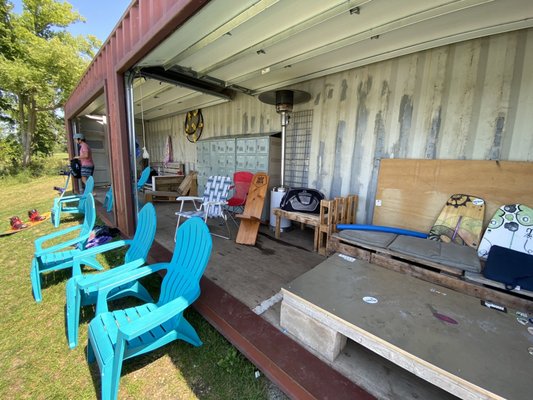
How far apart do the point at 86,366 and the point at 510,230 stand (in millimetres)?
3726

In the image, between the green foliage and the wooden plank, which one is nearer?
the wooden plank

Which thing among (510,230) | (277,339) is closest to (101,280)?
(277,339)

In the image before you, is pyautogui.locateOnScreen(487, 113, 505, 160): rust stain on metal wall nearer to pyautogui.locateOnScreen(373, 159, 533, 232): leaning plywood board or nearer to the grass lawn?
pyautogui.locateOnScreen(373, 159, 533, 232): leaning plywood board

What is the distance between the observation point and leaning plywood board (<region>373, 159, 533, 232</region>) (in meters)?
2.26

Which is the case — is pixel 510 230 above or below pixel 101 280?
above

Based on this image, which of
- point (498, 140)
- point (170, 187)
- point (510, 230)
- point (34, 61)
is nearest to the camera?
point (510, 230)

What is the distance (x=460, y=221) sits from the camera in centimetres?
246

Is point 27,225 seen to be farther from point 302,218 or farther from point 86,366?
point 302,218

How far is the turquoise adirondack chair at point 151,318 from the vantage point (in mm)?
1178

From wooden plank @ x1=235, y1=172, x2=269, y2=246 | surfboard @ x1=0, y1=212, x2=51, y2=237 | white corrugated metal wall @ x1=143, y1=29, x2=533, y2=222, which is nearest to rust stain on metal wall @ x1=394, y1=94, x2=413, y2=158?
white corrugated metal wall @ x1=143, y1=29, x2=533, y2=222

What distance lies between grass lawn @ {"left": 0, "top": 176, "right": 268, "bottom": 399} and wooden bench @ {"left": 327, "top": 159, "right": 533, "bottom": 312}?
1680 mm

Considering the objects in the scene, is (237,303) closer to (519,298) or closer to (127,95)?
(519,298)

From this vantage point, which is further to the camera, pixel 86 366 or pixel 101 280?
pixel 101 280

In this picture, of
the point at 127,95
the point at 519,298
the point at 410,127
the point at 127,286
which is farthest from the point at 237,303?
the point at 127,95
